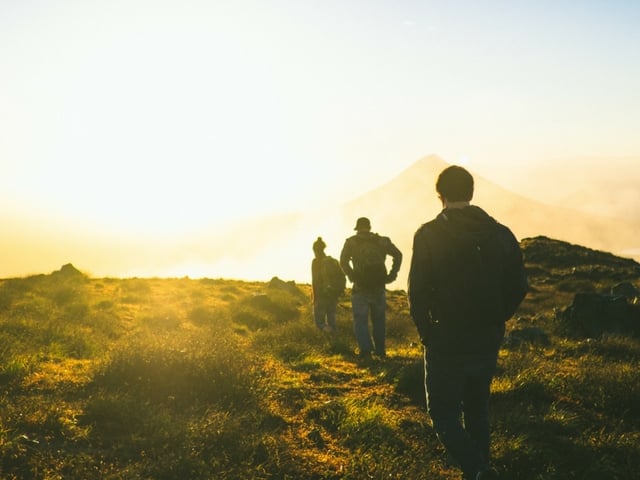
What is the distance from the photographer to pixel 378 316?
8742 mm

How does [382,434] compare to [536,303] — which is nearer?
[382,434]

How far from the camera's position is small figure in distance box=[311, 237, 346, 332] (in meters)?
11.9

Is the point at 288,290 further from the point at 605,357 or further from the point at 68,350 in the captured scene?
the point at 605,357

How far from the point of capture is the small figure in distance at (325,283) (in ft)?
39.2

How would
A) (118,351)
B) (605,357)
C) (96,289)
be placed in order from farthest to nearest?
1. (96,289)
2. (605,357)
3. (118,351)

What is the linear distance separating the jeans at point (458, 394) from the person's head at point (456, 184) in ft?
3.86

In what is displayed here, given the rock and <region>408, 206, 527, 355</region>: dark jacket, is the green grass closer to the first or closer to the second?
the rock

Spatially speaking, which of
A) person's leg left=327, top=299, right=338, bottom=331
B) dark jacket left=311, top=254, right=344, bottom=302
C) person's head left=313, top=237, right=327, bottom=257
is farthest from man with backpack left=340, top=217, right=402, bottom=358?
person's leg left=327, top=299, right=338, bottom=331

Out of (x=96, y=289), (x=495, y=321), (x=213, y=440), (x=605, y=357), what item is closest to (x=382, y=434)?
(x=213, y=440)

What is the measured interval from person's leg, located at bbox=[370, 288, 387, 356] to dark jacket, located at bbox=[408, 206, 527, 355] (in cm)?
511

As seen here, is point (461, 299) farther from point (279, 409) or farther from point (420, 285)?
point (279, 409)

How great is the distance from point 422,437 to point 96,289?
62.0 ft

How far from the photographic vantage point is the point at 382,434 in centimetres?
499

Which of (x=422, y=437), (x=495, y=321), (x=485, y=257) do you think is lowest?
(x=422, y=437)
